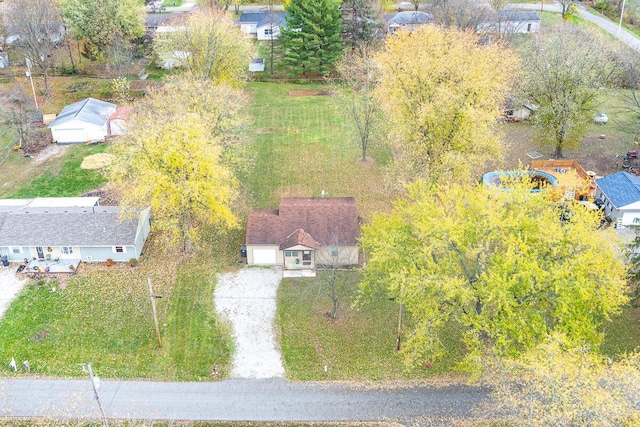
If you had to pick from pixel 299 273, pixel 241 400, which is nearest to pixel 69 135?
pixel 299 273

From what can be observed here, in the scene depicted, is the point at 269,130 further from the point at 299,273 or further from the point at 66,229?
the point at 66,229

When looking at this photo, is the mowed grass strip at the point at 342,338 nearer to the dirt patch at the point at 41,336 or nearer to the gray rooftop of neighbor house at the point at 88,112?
the dirt patch at the point at 41,336

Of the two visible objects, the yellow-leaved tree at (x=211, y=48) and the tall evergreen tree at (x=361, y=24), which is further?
the tall evergreen tree at (x=361, y=24)

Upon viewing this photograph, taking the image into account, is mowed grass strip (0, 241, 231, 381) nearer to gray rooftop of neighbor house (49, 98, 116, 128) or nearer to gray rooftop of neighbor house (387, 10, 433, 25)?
gray rooftop of neighbor house (49, 98, 116, 128)

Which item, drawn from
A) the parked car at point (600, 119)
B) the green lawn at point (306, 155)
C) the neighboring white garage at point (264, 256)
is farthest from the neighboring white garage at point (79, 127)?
the parked car at point (600, 119)

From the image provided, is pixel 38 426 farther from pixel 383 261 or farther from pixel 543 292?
pixel 543 292

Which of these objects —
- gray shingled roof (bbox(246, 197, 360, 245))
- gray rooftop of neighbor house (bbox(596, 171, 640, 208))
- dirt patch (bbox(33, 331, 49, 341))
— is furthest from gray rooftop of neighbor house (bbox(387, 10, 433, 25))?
dirt patch (bbox(33, 331, 49, 341))
